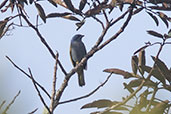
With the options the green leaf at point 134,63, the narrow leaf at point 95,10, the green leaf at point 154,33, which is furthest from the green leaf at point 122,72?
the narrow leaf at point 95,10

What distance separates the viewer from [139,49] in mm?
2264

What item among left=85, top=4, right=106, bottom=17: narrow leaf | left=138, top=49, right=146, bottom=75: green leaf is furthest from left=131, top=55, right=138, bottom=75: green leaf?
left=85, top=4, right=106, bottom=17: narrow leaf

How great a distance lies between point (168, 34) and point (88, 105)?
0.63 metres

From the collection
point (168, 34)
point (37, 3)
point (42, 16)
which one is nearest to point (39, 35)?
point (42, 16)

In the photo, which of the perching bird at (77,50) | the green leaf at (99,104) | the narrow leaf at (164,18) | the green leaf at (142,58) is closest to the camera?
the green leaf at (99,104)

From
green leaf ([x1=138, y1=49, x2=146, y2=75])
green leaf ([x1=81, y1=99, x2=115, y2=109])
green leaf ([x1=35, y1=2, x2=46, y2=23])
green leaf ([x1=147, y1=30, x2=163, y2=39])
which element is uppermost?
green leaf ([x1=35, y1=2, x2=46, y2=23])

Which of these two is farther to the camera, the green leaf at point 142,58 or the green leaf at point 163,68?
the green leaf at point 142,58

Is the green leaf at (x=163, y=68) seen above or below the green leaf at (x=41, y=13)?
below

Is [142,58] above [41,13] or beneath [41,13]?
beneath

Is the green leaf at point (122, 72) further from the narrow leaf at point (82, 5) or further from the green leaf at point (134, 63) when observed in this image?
the narrow leaf at point (82, 5)

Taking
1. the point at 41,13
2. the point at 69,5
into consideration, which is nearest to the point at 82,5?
the point at 69,5

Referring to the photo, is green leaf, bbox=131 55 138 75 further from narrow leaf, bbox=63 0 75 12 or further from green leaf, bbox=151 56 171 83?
narrow leaf, bbox=63 0 75 12

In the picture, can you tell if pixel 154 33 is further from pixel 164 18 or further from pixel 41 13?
pixel 41 13

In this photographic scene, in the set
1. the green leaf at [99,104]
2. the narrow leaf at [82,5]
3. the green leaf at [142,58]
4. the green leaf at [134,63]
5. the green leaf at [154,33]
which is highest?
the narrow leaf at [82,5]
